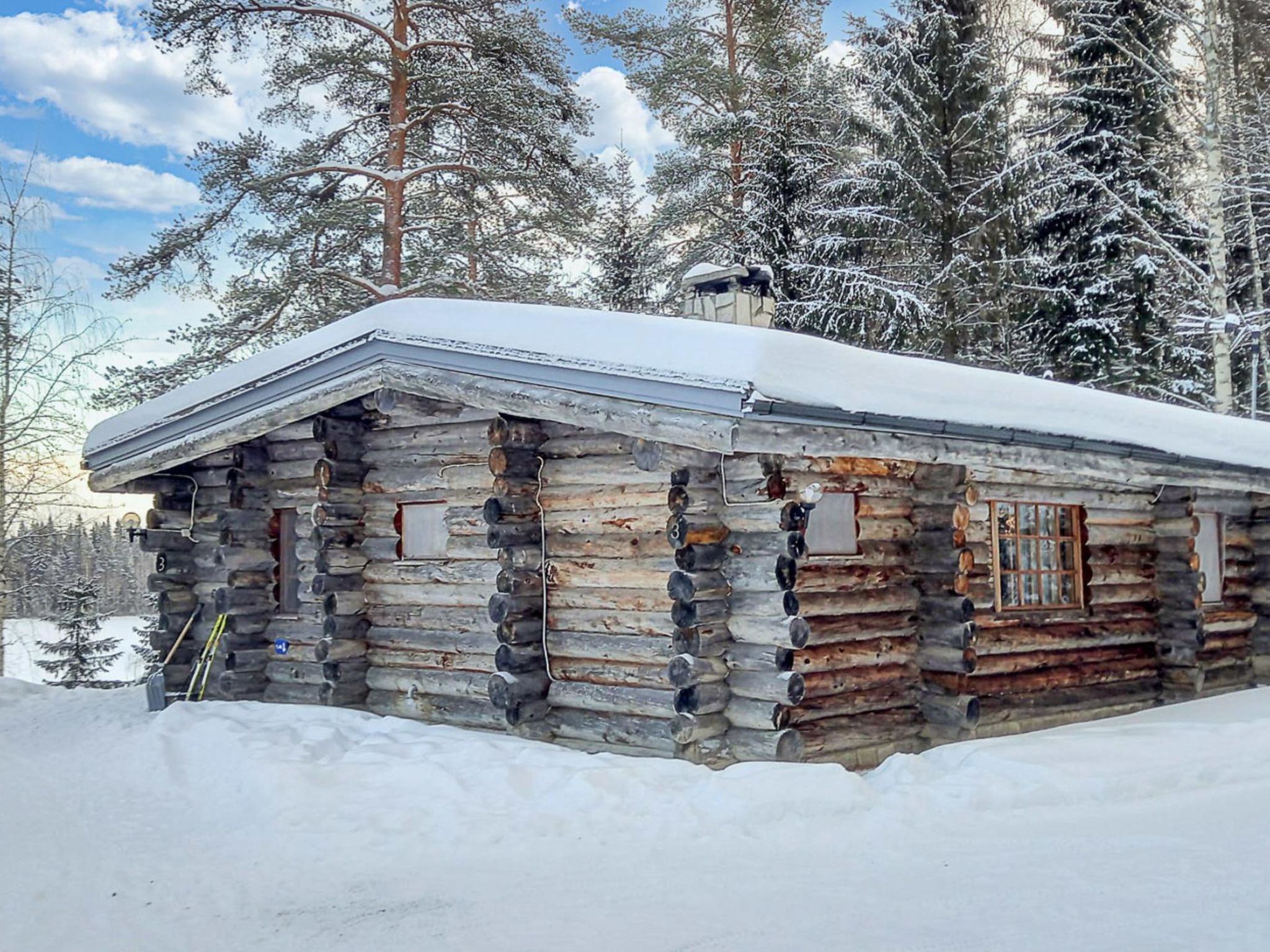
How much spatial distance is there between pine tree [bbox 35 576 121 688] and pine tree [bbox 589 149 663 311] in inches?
516

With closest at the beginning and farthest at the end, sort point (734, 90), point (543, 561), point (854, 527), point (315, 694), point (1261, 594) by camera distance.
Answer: point (854, 527)
point (543, 561)
point (315, 694)
point (1261, 594)
point (734, 90)

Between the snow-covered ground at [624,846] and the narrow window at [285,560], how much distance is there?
89.4 inches

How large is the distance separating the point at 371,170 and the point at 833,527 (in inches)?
436

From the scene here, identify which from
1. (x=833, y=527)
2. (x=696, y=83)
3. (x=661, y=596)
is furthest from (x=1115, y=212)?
(x=661, y=596)

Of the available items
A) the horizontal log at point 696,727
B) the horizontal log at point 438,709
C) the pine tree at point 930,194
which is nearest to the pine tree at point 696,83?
the pine tree at point 930,194

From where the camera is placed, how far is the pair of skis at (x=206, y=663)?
9.88 metres

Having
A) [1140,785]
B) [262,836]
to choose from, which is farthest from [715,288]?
[262,836]

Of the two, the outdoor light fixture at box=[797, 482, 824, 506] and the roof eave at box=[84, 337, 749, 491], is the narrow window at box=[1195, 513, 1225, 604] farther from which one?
the roof eave at box=[84, 337, 749, 491]

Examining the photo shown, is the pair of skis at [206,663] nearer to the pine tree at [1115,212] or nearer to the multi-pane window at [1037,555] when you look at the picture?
the multi-pane window at [1037,555]

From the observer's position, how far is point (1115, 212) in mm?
17094

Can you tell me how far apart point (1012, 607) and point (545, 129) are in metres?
10.6

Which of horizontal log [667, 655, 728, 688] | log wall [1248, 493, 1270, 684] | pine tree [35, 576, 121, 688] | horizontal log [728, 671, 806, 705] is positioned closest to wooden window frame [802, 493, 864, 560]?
horizontal log [728, 671, 806, 705]

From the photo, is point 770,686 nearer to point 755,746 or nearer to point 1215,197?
point 755,746

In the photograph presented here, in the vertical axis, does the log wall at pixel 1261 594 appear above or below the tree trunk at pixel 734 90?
below
